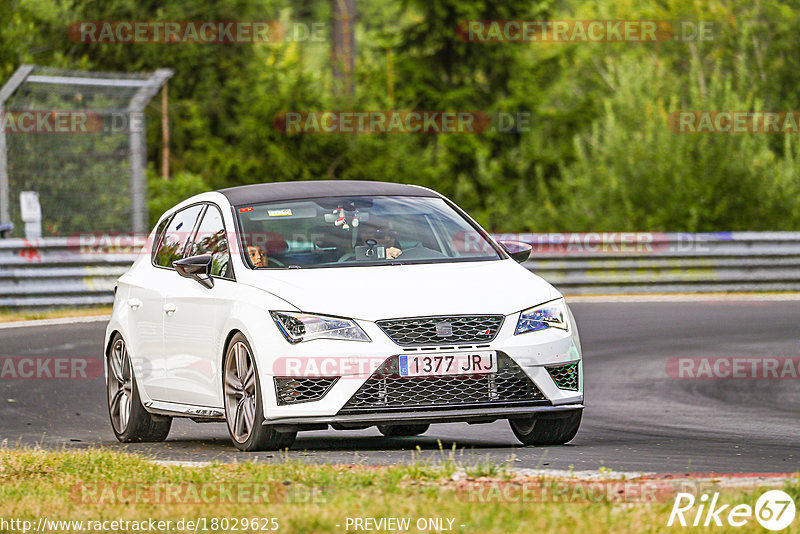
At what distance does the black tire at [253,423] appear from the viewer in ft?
27.4

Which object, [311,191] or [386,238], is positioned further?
[311,191]

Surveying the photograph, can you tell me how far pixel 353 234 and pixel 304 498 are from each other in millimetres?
3352

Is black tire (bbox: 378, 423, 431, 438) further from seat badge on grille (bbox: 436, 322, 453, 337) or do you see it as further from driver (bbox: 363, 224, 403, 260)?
seat badge on grille (bbox: 436, 322, 453, 337)

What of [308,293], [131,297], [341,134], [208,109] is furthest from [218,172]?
[308,293]

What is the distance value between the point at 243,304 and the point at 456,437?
2.58m

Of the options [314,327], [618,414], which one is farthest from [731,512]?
[618,414]

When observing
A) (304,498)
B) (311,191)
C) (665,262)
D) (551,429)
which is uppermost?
(311,191)

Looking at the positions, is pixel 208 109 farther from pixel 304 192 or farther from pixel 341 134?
pixel 304 192

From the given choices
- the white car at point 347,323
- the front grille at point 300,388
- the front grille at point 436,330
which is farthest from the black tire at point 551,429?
the front grille at point 300,388

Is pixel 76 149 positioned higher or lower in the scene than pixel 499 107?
higher

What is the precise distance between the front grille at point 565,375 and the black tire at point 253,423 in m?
1.48

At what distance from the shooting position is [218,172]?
30703 millimetres

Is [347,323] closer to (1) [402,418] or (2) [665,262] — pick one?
(1) [402,418]

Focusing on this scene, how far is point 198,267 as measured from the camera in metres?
9.11
